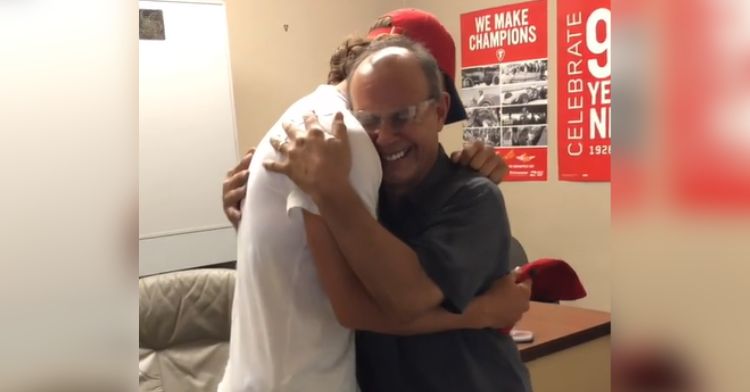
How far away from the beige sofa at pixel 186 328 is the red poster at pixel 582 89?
1.73 meters

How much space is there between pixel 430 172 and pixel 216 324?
5.42 feet

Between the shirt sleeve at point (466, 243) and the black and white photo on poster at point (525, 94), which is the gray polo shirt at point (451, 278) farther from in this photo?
the black and white photo on poster at point (525, 94)

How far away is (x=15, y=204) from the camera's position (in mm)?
293

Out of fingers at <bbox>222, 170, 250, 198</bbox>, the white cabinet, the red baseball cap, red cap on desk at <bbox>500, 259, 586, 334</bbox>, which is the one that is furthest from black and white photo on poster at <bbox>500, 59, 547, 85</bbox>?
fingers at <bbox>222, 170, 250, 198</bbox>

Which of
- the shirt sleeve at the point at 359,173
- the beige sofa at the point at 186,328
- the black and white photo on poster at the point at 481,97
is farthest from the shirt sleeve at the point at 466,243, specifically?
the black and white photo on poster at the point at 481,97

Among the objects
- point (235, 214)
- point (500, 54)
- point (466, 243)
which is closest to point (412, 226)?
point (466, 243)

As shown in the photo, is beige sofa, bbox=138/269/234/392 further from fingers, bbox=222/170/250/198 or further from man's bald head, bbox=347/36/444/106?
man's bald head, bbox=347/36/444/106

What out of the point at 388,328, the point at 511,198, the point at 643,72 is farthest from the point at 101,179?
the point at 511,198

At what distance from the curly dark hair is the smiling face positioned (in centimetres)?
11

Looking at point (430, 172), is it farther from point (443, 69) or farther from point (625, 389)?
point (625, 389)

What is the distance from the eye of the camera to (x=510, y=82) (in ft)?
12.4

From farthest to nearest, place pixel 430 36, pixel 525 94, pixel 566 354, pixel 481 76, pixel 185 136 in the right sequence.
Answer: pixel 481 76
pixel 525 94
pixel 185 136
pixel 566 354
pixel 430 36

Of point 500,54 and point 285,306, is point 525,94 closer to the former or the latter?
point 500,54

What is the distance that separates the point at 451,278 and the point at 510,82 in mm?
2853
